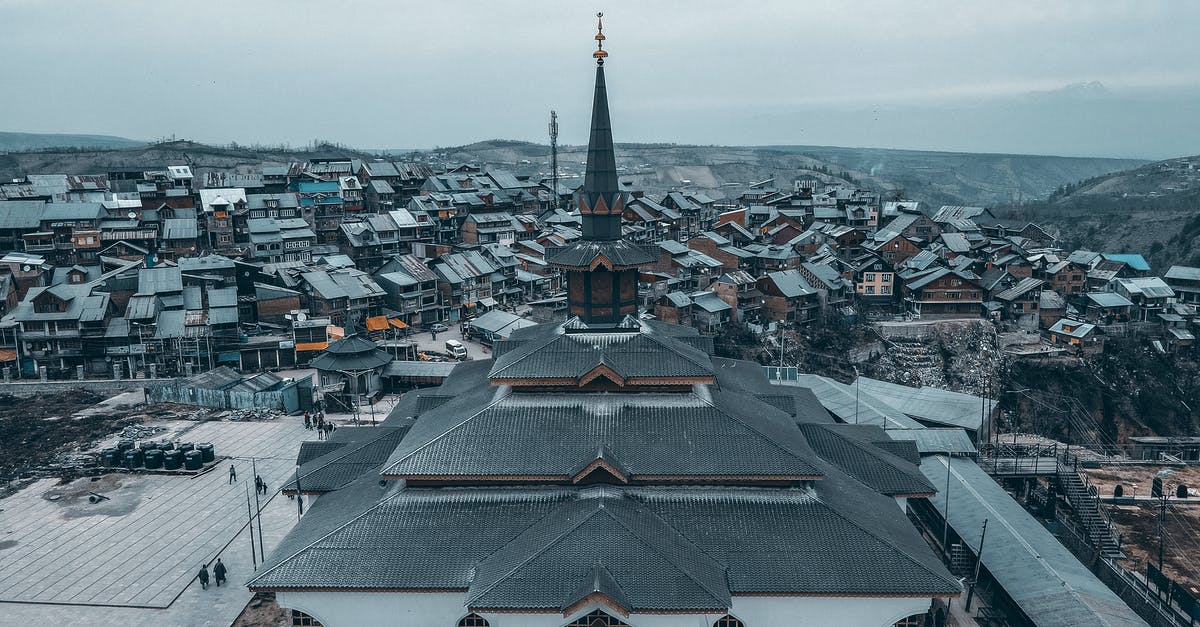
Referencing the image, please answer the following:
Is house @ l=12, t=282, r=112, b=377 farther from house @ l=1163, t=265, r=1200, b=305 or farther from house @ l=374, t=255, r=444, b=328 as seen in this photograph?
house @ l=1163, t=265, r=1200, b=305

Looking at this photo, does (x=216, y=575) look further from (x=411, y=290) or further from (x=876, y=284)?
(x=876, y=284)

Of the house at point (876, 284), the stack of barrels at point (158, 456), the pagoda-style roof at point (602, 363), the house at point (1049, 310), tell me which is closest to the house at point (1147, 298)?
the house at point (1049, 310)

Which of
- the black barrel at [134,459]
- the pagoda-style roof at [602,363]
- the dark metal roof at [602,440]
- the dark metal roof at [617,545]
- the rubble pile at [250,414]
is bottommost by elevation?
the rubble pile at [250,414]

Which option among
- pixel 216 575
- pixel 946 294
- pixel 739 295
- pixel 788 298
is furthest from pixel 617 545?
pixel 946 294

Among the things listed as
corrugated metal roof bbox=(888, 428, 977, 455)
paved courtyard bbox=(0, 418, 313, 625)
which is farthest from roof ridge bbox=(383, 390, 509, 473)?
corrugated metal roof bbox=(888, 428, 977, 455)

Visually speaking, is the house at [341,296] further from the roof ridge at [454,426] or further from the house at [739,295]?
the roof ridge at [454,426]

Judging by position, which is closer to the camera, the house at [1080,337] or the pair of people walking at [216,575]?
the pair of people walking at [216,575]

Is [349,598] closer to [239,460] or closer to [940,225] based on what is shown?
[239,460]
